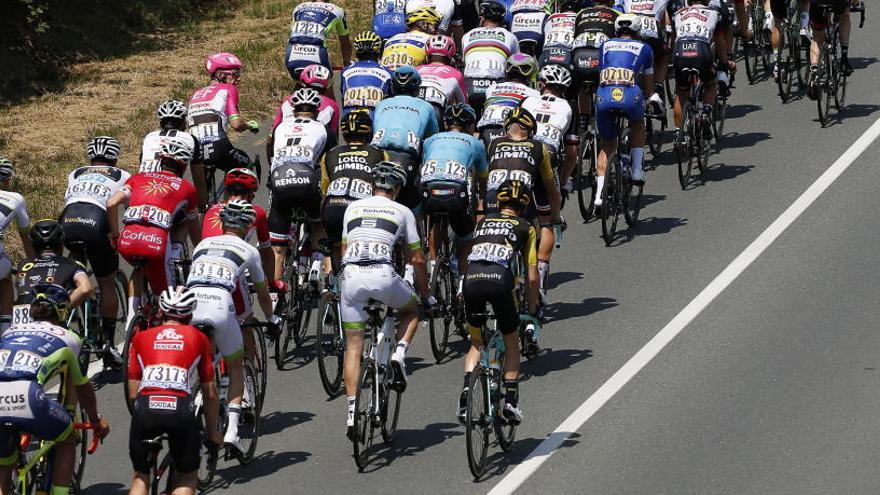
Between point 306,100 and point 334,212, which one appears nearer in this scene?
point 334,212

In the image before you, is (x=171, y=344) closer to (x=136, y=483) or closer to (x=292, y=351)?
(x=136, y=483)

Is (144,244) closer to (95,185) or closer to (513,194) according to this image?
(95,185)

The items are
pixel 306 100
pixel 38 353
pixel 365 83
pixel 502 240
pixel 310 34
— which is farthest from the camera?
pixel 310 34

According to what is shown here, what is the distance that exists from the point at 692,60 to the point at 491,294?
7603mm

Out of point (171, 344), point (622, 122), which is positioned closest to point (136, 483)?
point (171, 344)

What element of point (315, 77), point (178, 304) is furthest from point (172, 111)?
point (178, 304)

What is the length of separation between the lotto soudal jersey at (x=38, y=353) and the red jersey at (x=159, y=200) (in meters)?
2.81

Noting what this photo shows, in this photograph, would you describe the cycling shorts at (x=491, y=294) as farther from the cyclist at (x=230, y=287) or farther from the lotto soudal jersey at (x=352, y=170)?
the lotto soudal jersey at (x=352, y=170)

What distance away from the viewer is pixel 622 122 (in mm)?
20406

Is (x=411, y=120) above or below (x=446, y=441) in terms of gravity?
above

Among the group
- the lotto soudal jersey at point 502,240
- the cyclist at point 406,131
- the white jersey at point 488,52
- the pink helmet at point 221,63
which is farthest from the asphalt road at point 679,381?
the pink helmet at point 221,63

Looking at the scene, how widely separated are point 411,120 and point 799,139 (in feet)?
24.1

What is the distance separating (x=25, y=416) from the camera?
13.2m

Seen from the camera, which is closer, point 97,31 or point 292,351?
point 292,351
